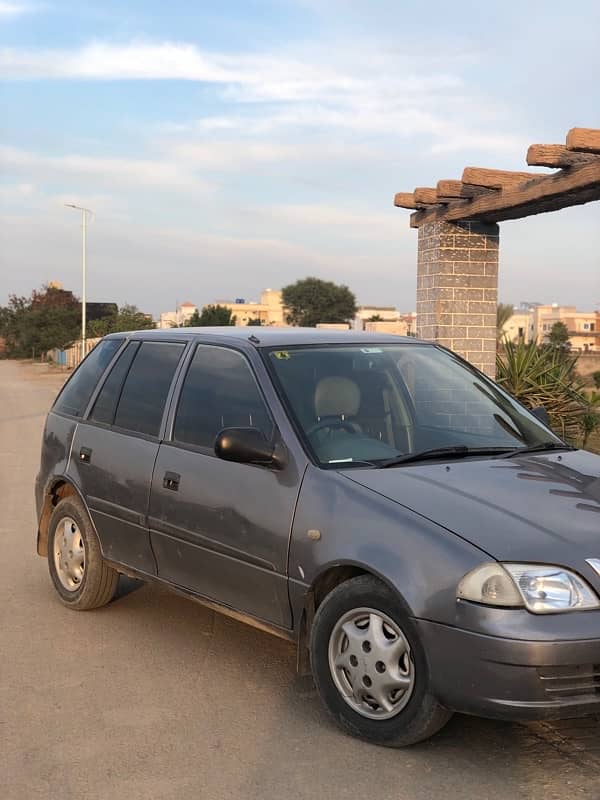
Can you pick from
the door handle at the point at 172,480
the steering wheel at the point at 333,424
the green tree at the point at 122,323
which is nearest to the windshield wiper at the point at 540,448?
the steering wheel at the point at 333,424

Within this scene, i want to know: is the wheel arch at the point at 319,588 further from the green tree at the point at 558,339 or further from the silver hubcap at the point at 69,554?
the green tree at the point at 558,339

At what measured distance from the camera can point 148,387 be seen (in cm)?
593

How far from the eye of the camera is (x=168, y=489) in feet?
17.5

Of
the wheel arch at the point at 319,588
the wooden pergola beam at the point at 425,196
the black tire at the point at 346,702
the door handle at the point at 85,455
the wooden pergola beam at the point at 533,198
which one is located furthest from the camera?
the wooden pergola beam at the point at 425,196

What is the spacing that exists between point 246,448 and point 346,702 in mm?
1152

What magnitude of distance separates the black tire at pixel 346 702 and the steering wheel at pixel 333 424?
86 centimetres

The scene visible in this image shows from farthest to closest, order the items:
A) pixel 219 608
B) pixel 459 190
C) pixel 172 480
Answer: pixel 459 190
pixel 172 480
pixel 219 608

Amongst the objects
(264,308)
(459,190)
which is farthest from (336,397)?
(264,308)

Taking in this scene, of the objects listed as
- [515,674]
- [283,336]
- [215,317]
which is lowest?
[515,674]

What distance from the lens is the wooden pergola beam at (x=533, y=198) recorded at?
33.1 ft

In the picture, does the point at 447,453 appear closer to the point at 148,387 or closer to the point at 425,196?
the point at 148,387

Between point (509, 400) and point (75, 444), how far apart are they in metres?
2.58

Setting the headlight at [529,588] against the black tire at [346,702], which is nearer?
the headlight at [529,588]

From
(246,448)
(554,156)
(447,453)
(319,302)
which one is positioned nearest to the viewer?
(246,448)
